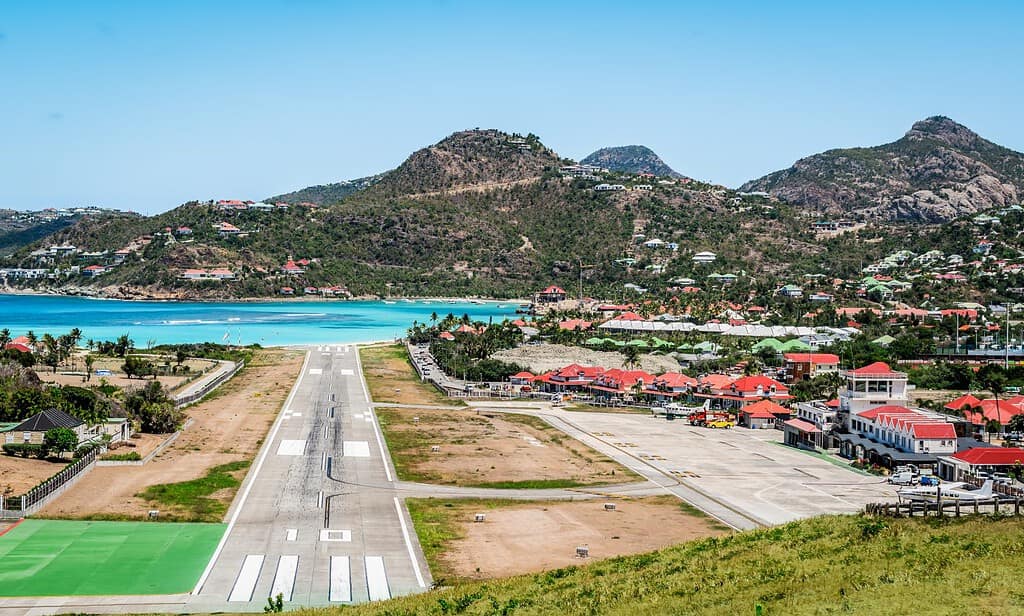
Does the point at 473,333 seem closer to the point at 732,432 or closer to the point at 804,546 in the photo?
the point at 732,432

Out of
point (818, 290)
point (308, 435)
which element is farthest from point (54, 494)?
point (818, 290)

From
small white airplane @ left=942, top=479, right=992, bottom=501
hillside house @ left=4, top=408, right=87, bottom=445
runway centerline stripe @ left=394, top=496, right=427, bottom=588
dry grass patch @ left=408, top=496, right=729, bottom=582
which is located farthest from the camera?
hillside house @ left=4, top=408, right=87, bottom=445

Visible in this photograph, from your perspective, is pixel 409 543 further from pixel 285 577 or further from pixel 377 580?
pixel 285 577

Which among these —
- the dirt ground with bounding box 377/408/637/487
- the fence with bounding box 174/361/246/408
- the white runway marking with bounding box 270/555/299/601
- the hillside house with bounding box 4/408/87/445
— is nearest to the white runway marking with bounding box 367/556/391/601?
the white runway marking with bounding box 270/555/299/601

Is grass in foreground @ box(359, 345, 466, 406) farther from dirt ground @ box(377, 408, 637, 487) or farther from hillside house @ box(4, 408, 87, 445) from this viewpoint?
hillside house @ box(4, 408, 87, 445)

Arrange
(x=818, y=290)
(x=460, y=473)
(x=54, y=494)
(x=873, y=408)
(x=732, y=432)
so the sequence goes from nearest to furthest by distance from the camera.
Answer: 1. (x=54, y=494)
2. (x=460, y=473)
3. (x=873, y=408)
4. (x=732, y=432)
5. (x=818, y=290)

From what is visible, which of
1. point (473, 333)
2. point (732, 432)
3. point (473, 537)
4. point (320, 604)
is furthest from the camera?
point (473, 333)
